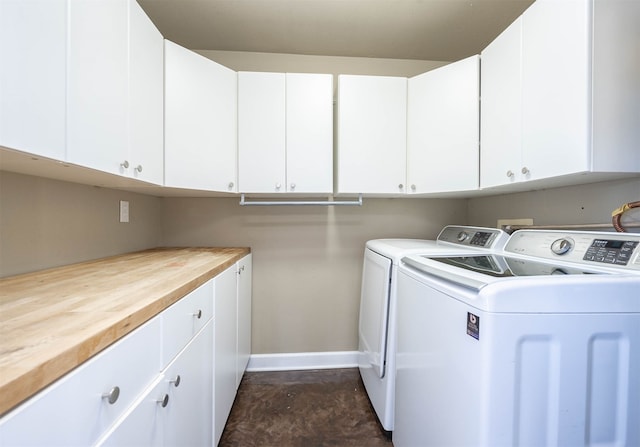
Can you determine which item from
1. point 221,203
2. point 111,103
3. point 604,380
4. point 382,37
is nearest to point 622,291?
point 604,380

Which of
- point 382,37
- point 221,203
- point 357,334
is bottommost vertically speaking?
point 357,334

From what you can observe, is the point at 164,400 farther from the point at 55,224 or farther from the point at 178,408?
the point at 55,224

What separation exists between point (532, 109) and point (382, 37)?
1176 millimetres

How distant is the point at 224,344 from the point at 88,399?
87 centimetres

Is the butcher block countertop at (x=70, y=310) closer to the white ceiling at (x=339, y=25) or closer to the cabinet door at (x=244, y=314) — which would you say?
the cabinet door at (x=244, y=314)

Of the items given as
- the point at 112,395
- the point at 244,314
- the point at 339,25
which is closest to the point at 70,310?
the point at 112,395

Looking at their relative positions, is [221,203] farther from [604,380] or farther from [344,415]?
[604,380]

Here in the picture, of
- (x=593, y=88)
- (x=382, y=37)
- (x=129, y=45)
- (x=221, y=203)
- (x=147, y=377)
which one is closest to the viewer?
(x=147, y=377)

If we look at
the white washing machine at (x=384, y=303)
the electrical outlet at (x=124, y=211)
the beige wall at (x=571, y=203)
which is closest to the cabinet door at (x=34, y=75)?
the electrical outlet at (x=124, y=211)

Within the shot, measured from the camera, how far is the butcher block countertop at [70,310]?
0.40m

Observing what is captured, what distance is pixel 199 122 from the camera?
153 centimetres

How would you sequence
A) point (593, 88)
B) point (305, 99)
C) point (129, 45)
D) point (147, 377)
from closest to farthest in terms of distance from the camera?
point (147, 377) < point (593, 88) < point (129, 45) < point (305, 99)

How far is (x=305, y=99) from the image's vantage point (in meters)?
1.66

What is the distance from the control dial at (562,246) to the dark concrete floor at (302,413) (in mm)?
1280
